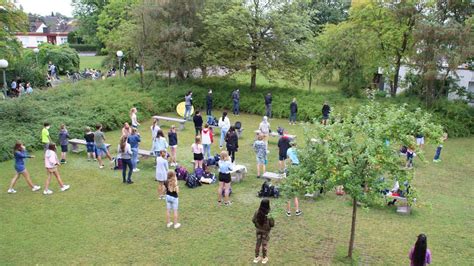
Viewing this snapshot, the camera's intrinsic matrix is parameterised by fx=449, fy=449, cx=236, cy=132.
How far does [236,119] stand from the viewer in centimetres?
2628

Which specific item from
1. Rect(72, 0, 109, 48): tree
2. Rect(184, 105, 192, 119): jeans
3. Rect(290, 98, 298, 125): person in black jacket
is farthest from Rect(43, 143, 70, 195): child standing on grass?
Rect(72, 0, 109, 48): tree

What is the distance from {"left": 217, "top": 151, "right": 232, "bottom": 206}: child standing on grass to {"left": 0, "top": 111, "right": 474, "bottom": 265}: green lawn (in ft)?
1.35

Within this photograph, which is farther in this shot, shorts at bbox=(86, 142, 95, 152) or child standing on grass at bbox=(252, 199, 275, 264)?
shorts at bbox=(86, 142, 95, 152)

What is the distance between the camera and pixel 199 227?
39.4 ft

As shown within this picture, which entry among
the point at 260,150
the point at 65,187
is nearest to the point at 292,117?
the point at 260,150

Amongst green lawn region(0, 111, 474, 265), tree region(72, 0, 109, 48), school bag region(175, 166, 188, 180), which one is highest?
tree region(72, 0, 109, 48)

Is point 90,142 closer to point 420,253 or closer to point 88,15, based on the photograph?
point 420,253

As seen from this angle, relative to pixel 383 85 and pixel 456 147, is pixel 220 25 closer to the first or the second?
pixel 383 85

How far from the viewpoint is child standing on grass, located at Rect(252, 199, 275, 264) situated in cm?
968

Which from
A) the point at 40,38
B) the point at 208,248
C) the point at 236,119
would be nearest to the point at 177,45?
the point at 236,119

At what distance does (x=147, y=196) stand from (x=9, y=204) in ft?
13.2

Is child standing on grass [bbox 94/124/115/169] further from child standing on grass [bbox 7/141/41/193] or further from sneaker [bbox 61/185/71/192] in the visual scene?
child standing on grass [bbox 7/141/41/193]

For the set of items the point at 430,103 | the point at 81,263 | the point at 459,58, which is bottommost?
the point at 81,263

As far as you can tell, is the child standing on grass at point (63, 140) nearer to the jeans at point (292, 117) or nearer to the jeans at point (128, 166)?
the jeans at point (128, 166)
